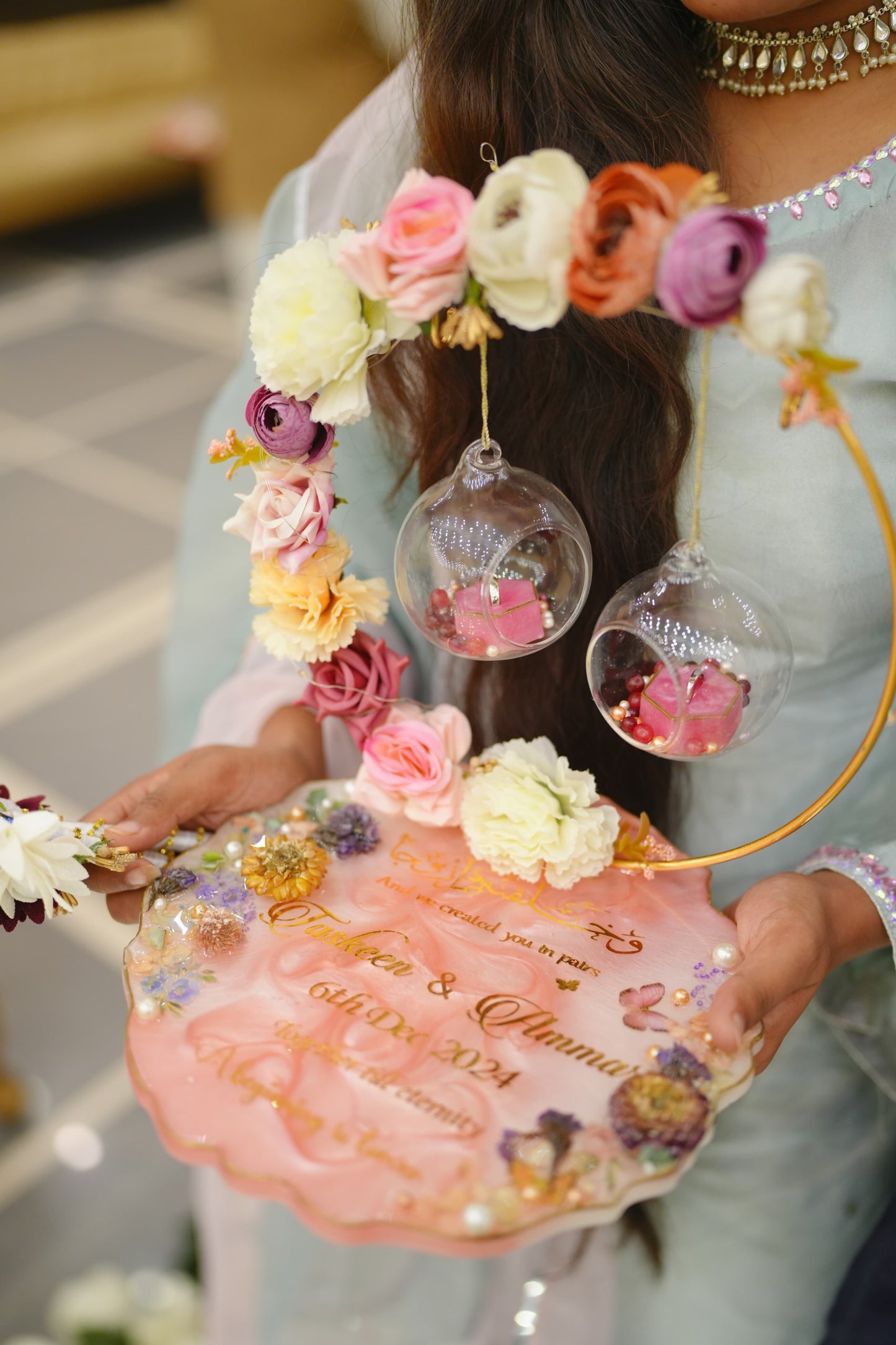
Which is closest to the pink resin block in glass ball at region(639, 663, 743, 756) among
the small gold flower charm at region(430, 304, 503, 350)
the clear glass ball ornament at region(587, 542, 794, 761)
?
the clear glass ball ornament at region(587, 542, 794, 761)

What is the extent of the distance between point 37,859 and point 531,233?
17.7 inches

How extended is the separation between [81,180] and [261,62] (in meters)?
2.02

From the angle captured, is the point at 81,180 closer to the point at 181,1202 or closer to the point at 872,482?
the point at 181,1202

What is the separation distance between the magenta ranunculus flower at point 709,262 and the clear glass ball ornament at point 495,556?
0.19 metres

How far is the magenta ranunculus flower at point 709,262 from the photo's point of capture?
45 centimetres

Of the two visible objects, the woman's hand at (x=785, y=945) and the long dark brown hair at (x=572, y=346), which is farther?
the long dark brown hair at (x=572, y=346)

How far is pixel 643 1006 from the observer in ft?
2.00

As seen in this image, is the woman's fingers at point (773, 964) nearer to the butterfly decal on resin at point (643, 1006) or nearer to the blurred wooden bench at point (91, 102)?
the butterfly decal on resin at point (643, 1006)

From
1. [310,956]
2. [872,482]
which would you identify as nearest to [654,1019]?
[310,956]

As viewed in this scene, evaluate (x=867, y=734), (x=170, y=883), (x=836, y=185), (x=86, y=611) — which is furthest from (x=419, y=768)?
(x=86, y=611)

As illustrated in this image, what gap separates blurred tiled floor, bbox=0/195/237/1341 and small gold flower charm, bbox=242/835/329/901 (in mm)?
934

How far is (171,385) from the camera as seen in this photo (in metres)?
3.64

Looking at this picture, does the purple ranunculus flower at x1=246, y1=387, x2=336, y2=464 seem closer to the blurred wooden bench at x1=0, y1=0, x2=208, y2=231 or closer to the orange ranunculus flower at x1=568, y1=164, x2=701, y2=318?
the orange ranunculus flower at x1=568, y1=164, x2=701, y2=318

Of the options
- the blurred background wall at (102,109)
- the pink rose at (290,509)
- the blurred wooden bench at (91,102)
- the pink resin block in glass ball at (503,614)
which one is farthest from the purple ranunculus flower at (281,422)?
the blurred wooden bench at (91,102)
